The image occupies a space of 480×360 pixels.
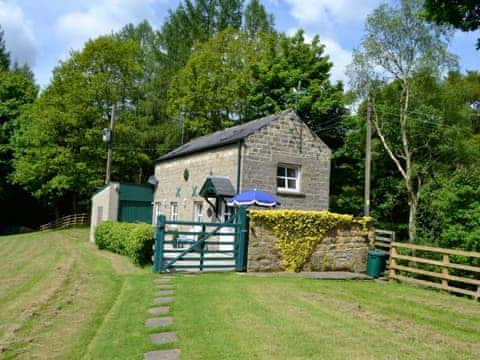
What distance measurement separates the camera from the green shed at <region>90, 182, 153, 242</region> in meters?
22.1

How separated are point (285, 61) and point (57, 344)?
27.0 m

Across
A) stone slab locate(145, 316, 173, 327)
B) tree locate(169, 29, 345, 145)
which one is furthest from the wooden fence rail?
tree locate(169, 29, 345, 145)

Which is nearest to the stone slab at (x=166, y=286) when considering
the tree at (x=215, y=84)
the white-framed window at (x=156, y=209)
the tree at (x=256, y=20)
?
the white-framed window at (x=156, y=209)

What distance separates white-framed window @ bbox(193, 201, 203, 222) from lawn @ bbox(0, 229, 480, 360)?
284 inches

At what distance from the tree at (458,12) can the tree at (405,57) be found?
1614 cm

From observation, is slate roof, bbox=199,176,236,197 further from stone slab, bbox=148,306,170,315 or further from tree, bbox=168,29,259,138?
tree, bbox=168,29,259,138

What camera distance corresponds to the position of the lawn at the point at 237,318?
19.2 feet

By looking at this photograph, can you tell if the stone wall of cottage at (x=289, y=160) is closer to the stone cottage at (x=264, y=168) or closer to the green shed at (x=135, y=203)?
the stone cottage at (x=264, y=168)

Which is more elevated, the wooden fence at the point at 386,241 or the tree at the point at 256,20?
the tree at the point at 256,20

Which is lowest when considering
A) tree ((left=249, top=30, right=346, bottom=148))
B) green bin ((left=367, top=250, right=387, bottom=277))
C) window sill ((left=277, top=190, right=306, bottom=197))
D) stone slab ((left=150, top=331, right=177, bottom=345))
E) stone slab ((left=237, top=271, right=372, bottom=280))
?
stone slab ((left=150, top=331, right=177, bottom=345))

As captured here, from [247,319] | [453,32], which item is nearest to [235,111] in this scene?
[453,32]

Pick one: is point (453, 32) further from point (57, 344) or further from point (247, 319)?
point (57, 344)

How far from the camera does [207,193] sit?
17.8 meters

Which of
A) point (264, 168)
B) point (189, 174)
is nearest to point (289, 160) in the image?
point (264, 168)
